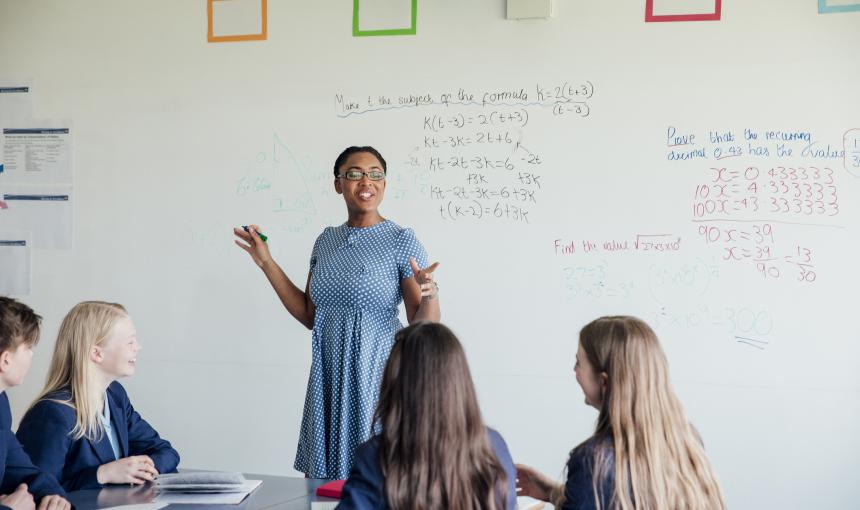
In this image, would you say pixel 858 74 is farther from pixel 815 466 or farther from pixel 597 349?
pixel 597 349

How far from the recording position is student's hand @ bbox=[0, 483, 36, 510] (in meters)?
2.14

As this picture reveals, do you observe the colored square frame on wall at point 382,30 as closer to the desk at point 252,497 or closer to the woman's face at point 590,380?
the desk at point 252,497

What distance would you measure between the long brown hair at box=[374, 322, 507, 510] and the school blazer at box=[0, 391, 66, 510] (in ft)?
3.20

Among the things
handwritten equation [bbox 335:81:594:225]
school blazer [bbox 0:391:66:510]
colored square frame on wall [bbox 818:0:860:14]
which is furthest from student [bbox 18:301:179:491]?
colored square frame on wall [bbox 818:0:860:14]

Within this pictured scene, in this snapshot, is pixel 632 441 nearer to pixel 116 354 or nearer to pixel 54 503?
pixel 54 503

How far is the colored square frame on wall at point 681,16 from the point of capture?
3.69 metres

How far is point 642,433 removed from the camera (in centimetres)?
192

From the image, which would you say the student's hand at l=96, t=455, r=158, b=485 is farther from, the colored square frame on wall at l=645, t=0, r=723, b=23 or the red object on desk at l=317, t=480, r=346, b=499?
the colored square frame on wall at l=645, t=0, r=723, b=23

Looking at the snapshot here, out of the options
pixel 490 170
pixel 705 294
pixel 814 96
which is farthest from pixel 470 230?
pixel 814 96

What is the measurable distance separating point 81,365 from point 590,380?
142 centimetres

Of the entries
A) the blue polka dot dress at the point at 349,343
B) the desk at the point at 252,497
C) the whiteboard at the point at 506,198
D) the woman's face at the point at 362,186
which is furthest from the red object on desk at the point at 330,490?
the whiteboard at the point at 506,198

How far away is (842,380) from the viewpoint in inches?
140

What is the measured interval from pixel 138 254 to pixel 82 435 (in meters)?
2.08

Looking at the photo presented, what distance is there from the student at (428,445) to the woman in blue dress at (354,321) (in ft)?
3.65
